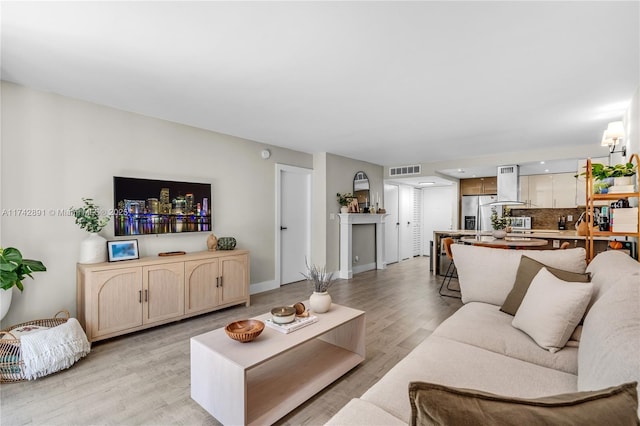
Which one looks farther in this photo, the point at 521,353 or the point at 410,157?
the point at 410,157

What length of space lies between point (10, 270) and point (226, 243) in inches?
79.4

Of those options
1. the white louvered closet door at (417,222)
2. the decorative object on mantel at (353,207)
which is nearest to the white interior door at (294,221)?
the decorative object on mantel at (353,207)

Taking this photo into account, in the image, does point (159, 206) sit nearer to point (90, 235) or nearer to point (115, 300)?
point (90, 235)

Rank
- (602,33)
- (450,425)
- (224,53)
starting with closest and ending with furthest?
(450,425), (602,33), (224,53)

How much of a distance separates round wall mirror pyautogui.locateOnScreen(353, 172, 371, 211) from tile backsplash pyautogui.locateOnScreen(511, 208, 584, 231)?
3.86m

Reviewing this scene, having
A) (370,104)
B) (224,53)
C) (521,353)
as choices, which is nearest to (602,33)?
(370,104)

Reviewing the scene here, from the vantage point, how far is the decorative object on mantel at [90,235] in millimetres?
2906

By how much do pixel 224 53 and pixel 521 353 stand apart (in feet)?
8.66

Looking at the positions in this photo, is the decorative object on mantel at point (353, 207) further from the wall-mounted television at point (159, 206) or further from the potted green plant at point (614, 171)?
the potted green plant at point (614, 171)

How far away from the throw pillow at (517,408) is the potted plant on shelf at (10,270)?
3.01 meters

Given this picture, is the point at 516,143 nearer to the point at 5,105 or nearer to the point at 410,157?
the point at 410,157

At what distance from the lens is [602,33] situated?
1.94 metres

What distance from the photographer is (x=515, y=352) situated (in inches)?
65.2

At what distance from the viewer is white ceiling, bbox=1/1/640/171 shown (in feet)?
5.75
